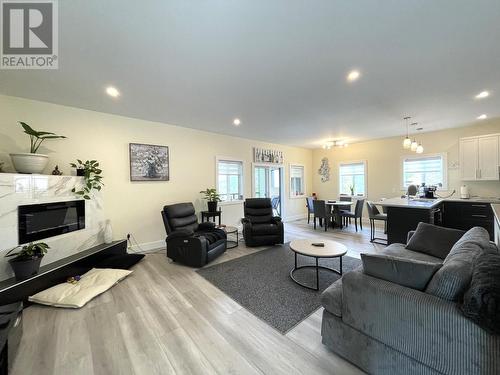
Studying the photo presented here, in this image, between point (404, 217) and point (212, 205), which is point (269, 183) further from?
point (404, 217)

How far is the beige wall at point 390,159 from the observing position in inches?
193

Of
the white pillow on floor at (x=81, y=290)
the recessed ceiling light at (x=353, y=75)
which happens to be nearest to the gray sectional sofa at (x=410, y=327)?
the recessed ceiling light at (x=353, y=75)

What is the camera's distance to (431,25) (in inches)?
68.6

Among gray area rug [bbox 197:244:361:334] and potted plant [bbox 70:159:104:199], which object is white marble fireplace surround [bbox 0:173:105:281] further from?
gray area rug [bbox 197:244:361:334]

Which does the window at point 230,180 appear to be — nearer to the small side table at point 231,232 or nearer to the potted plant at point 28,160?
the small side table at point 231,232

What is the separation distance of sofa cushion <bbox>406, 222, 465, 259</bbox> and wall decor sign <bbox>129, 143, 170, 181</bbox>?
4460 millimetres

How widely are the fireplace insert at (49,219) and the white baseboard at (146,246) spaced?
103cm

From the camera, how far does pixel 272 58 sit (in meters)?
2.18

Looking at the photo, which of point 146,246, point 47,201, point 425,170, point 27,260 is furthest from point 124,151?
point 425,170

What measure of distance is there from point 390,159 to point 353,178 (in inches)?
48.2

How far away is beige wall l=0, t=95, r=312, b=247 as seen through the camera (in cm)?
308

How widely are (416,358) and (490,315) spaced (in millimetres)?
495

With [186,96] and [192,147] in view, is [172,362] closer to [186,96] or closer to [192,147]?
[186,96]

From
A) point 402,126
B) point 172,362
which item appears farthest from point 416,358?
point 402,126
